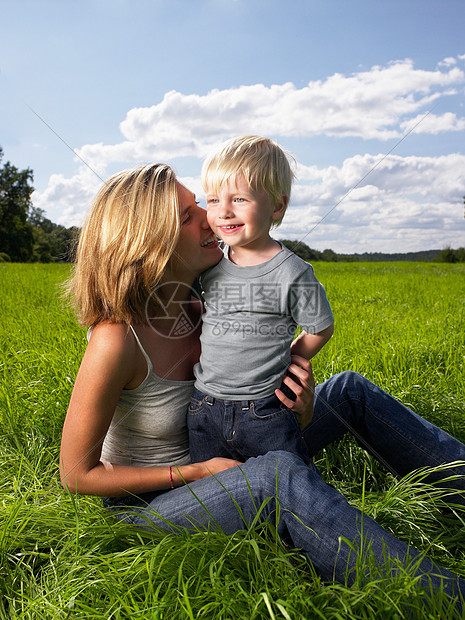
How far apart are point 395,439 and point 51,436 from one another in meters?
1.72

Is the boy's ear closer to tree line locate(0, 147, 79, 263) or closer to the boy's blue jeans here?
the boy's blue jeans

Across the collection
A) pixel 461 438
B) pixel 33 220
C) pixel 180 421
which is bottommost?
pixel 461 438

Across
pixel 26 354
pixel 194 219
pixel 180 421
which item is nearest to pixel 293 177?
pixel 194 219

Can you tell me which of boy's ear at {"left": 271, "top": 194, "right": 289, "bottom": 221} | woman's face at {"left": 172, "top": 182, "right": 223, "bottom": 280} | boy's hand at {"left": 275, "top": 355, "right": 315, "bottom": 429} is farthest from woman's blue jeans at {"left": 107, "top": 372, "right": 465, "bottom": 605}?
boy's ear at {"left": 271, "top": 194, "right": 289, "bottom": 221}

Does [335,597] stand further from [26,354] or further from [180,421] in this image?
[26,354]

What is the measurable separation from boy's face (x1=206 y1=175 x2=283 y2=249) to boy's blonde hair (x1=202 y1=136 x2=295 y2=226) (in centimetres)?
3

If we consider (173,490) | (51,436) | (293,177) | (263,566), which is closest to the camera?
(263,566)

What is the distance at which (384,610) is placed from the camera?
3.91 ft

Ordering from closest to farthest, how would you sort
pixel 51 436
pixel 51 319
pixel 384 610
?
pixel 384 610
pixel 51 436
pixel 51 319

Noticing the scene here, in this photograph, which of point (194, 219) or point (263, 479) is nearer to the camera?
point (263, 479)

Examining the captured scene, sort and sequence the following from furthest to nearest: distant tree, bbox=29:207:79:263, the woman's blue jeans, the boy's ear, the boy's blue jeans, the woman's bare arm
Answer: distant tree, bbox=29:207:79:263, the boy's ear, the boy's blue jeans, the woman's bare arm, the woman's blue jeans

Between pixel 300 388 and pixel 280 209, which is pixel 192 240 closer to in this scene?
pixel 280 209

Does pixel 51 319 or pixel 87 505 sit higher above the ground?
pixel 51 319

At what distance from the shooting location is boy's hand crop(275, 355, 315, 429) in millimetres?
1756
